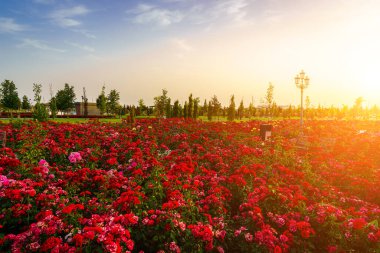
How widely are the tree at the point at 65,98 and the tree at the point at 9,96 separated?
8476 mm

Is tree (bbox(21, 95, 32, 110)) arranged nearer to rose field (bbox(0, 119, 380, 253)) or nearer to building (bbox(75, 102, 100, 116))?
building (bbox(75, 102, 100, 116))

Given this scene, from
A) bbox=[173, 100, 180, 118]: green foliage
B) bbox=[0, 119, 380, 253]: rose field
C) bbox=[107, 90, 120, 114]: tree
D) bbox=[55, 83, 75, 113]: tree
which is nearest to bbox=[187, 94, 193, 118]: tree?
bbox=[173, 100, 180, 118]: green foliage

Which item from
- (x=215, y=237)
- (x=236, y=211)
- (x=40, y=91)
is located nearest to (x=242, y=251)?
(x=215, y=237)

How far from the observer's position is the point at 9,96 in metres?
52.4

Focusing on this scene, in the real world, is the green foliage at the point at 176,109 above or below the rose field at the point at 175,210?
above

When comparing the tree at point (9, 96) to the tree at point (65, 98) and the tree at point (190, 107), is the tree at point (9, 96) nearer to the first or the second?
the tree at point (65, 98)

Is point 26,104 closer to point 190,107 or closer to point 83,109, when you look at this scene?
point 83,109

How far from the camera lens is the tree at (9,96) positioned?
51875 millimetres

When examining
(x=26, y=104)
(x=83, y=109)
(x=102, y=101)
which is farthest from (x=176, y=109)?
(x=26, y=104)

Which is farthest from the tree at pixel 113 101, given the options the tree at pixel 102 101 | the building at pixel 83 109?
the building at pixel 83 109

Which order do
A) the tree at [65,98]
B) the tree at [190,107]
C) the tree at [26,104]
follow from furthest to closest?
1. the tree at [26,104]
2. the tree at [65,98]
3. the tree at [190,107]

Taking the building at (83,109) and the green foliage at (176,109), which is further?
the building at (83,109)

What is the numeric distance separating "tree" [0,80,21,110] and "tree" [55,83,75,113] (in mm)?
8476

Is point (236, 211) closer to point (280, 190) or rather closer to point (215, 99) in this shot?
point (280, 190)
